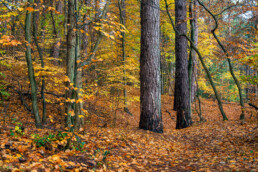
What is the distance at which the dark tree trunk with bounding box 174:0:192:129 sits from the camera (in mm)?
8039

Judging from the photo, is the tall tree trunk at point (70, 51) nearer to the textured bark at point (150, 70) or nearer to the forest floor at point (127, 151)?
the forest floor at point (127, 151)

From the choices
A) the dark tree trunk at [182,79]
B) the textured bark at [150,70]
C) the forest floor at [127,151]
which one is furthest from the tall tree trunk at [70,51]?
the dark tree trunk at [182,79]

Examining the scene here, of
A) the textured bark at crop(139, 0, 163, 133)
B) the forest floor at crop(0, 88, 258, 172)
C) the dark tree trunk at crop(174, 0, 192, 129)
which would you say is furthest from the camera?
the dark tree trunk at crop(174, 0, 192, 129)

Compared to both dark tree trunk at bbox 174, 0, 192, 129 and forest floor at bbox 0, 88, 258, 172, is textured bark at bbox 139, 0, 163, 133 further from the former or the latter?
dark tree trunk at bbox 174, 0, 192, 129

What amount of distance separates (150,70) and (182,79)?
2814 mm

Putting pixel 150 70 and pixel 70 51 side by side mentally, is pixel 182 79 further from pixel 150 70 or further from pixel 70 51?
pixel 70 51

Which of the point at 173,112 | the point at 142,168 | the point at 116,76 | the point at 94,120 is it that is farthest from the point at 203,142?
the point at 173,112

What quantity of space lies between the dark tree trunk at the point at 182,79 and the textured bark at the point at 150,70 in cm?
216

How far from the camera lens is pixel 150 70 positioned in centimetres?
611

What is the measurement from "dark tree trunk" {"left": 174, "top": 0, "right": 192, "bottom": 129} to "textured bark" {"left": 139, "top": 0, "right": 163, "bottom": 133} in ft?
7.10

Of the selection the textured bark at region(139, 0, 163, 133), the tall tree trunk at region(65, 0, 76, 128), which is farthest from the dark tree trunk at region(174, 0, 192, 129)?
the tall tree trunk at region(65, 0, 76, 128)

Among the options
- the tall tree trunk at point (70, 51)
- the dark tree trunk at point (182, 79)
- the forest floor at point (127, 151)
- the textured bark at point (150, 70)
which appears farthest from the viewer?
the dark tree trunk at point (182, 79)

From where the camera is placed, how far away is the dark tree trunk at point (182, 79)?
804 cm

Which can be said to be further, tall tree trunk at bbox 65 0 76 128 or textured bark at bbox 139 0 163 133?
textured bark at bbox 139 0 163 133
